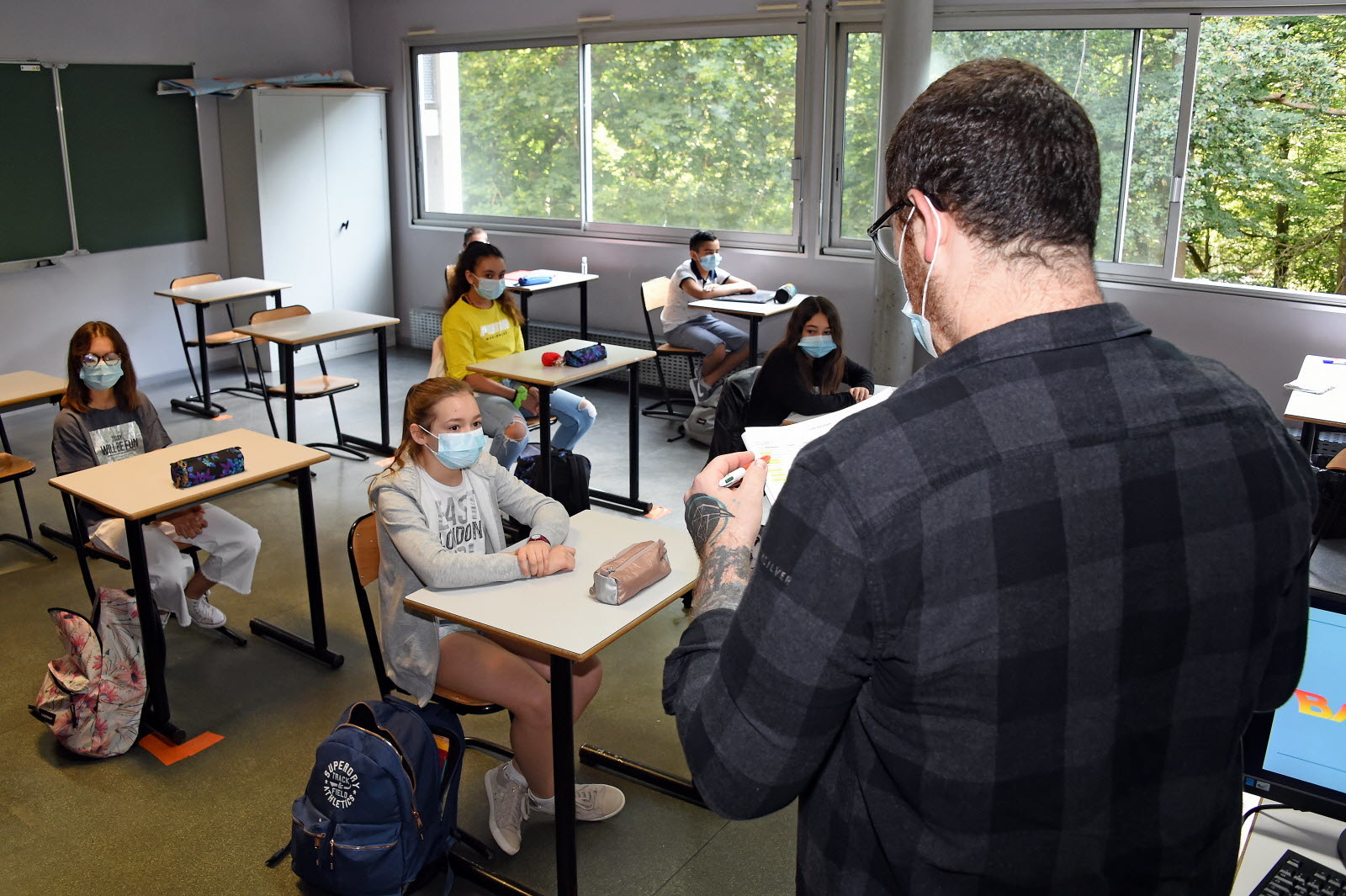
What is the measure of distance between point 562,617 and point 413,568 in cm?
45

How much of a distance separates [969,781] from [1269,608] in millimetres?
301

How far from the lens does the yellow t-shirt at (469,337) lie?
493 cm

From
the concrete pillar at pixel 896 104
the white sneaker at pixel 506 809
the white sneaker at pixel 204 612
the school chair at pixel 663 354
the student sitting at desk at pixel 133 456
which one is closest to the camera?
the white sneaker at pixel 506 809

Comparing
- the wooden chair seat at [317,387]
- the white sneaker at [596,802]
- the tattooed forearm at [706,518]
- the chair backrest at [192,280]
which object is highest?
the tattooed forearm at [706,518]

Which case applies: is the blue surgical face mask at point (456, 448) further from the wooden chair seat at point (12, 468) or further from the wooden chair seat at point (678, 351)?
the wooden chair seat at point (678, 351)

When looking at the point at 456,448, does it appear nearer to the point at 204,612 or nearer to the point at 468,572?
the point at 468,572

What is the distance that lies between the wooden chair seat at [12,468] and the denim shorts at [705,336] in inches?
140

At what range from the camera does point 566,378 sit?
→ 4.53 meters

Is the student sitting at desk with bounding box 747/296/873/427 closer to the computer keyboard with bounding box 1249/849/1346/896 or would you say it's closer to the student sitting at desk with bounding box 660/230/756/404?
the student sitting at desk with bounding box 660/230/756/404

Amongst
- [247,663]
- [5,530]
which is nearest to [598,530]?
[247,663]

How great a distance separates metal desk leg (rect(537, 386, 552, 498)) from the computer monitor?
10.1ft

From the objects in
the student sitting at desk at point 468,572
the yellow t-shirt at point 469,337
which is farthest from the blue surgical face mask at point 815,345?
the student sitting at desk at point 468,572

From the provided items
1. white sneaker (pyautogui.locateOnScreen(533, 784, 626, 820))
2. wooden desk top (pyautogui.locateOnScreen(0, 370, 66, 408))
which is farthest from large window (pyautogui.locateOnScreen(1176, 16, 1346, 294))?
wooden desk top (pyautogui.locateOnScreen(0, 370, 66, 408))

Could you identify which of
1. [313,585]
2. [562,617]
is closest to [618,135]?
[313,585]
